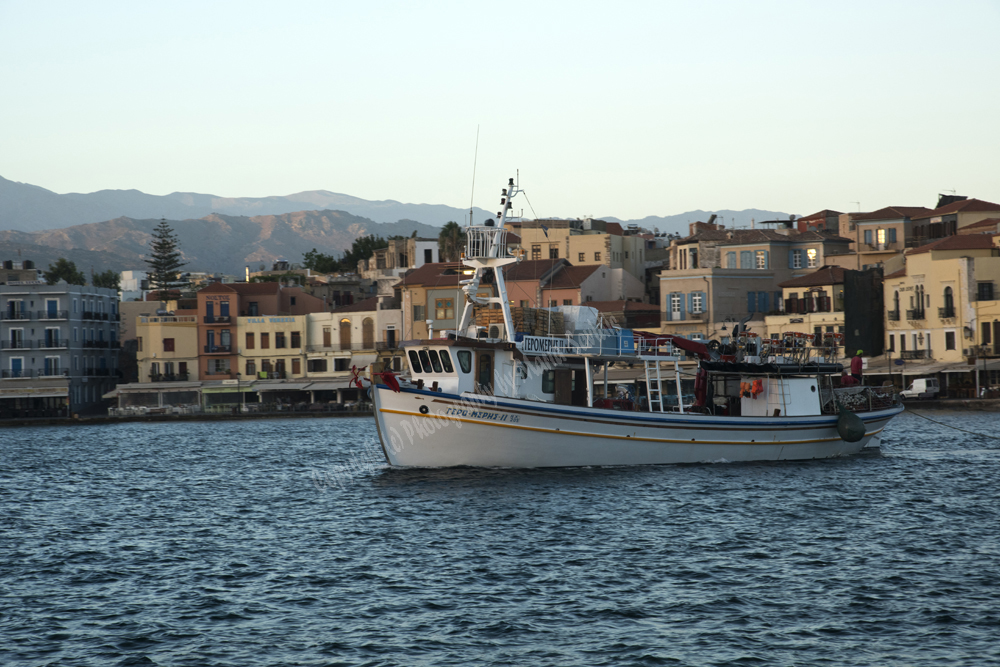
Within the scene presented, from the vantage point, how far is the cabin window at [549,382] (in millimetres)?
37219

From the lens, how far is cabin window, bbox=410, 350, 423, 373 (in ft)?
119

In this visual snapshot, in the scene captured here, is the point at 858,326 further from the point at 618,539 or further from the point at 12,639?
the point at 12,639

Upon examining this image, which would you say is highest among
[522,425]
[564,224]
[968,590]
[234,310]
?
[564,224]

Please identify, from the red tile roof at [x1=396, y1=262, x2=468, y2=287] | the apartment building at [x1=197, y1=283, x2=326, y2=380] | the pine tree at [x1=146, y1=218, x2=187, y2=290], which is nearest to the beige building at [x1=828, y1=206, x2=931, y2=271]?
the red tile roof at [x1=396, y1=262, x2=468, y2=287]

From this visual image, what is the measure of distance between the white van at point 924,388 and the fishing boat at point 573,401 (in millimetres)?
32392

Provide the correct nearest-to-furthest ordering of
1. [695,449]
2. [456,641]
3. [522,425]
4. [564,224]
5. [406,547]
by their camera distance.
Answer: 1. [456,641]
2. [406,547]
3. [522,425]
4. [695,449]
5. [564,224]

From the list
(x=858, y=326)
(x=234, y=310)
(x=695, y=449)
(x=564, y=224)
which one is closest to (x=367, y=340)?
(x=234, y=310)

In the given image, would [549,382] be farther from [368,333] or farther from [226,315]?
[226,315]

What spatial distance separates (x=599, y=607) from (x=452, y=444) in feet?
51.6

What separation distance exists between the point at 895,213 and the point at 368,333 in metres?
47.8

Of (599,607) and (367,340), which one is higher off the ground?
(367,340)

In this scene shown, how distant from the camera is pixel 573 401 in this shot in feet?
126

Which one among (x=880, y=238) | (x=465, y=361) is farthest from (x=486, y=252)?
(x=880, y=238)

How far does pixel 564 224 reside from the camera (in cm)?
11300
